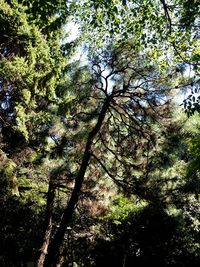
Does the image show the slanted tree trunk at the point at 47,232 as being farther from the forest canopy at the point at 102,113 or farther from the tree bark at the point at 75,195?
the tree bark at the point at 75,195

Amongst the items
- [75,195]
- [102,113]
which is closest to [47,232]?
[75,195]

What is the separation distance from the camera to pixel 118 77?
6758 millimetres

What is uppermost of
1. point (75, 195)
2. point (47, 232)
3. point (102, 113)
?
point (102, 113)

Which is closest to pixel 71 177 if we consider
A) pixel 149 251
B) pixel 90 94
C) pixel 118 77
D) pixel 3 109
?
pixel 90 94

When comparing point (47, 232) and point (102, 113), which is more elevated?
point (102, 113)

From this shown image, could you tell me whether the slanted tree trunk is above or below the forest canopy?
below

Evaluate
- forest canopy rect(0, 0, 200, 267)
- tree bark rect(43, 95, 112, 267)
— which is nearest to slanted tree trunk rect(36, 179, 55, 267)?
forest canopy rect(0, 0, 200, 267)

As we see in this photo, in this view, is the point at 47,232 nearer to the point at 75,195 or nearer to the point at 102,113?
the point at 75,195

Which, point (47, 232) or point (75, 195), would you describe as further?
point (47, 232)

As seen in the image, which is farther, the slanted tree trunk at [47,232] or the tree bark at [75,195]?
the slanted tree trunk at [47,232]

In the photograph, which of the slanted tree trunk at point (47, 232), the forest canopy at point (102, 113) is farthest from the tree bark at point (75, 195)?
the slanted tree trunk at point (47, 232)

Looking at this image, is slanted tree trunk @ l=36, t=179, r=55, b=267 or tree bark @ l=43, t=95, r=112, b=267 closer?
tree bark @ l=43, t=95, r=112, b=267

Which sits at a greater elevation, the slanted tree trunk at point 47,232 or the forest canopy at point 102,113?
the forest canopy at point 102,113

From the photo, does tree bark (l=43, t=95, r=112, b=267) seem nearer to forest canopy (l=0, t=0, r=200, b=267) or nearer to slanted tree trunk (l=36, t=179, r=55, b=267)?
forest canopy (l=0, t=0, r=200, b=267)
